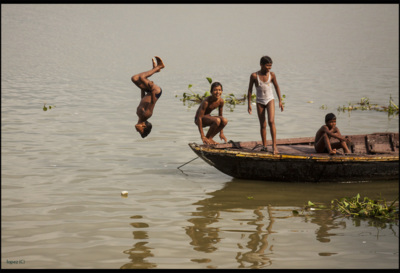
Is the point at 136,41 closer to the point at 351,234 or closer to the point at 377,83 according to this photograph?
the point at 377,83

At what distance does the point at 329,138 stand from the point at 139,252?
451cm

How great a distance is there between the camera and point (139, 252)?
24.7 ft

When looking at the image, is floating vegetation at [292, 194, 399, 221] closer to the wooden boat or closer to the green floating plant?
the wooden boat

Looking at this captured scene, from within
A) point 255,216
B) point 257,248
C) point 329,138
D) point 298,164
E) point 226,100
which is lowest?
point 257,248

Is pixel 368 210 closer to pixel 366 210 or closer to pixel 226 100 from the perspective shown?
pixel 366 210

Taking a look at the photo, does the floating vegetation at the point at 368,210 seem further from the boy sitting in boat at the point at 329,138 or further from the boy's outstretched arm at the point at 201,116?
the boy's outstretched arm at the point at 201,116

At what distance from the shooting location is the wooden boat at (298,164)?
1036 centimetres

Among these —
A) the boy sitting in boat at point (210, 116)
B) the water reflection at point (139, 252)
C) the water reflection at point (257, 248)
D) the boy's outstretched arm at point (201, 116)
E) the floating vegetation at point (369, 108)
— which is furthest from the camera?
the floating vegetation at point (369, 108)

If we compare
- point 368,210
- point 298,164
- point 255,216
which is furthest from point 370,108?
point 255,216

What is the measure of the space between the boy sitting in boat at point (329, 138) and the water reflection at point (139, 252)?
3.64 m

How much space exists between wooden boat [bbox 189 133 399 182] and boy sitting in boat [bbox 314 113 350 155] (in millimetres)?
141

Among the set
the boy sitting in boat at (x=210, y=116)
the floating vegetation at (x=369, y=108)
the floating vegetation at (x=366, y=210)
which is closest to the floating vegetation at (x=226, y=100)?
the floating vegetation at (x=369, y=108)

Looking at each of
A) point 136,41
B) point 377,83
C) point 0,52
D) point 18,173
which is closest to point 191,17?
point 136,41

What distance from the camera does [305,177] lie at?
1064cm
